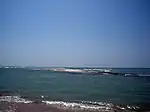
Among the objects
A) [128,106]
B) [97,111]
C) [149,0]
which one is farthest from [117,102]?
[149,0]

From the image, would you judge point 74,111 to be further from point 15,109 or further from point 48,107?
point 15,109

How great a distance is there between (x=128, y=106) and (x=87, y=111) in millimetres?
1043

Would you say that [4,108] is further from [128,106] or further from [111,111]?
[128,106]

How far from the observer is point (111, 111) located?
3.76 meters

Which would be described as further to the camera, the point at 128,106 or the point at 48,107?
the point at 128,106

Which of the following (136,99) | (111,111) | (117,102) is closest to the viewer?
(111,111)

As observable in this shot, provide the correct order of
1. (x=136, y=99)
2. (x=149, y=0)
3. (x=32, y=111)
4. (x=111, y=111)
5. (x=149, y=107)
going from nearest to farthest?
(x=149, y=0), (x=32, y=111), (x=111, y=111), (x=149, y=107), (x=136, y=99)

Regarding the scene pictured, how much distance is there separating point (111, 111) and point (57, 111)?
3.16 feet

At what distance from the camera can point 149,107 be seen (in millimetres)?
4082

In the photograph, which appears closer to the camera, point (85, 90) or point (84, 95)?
point (84, 95)

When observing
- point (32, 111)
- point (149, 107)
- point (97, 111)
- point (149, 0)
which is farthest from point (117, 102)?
point (149, 0)

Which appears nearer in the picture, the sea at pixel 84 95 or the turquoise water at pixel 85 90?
the sea at pixel 84 95

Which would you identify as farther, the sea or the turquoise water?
the turquoise water

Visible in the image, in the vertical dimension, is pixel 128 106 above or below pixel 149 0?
below
